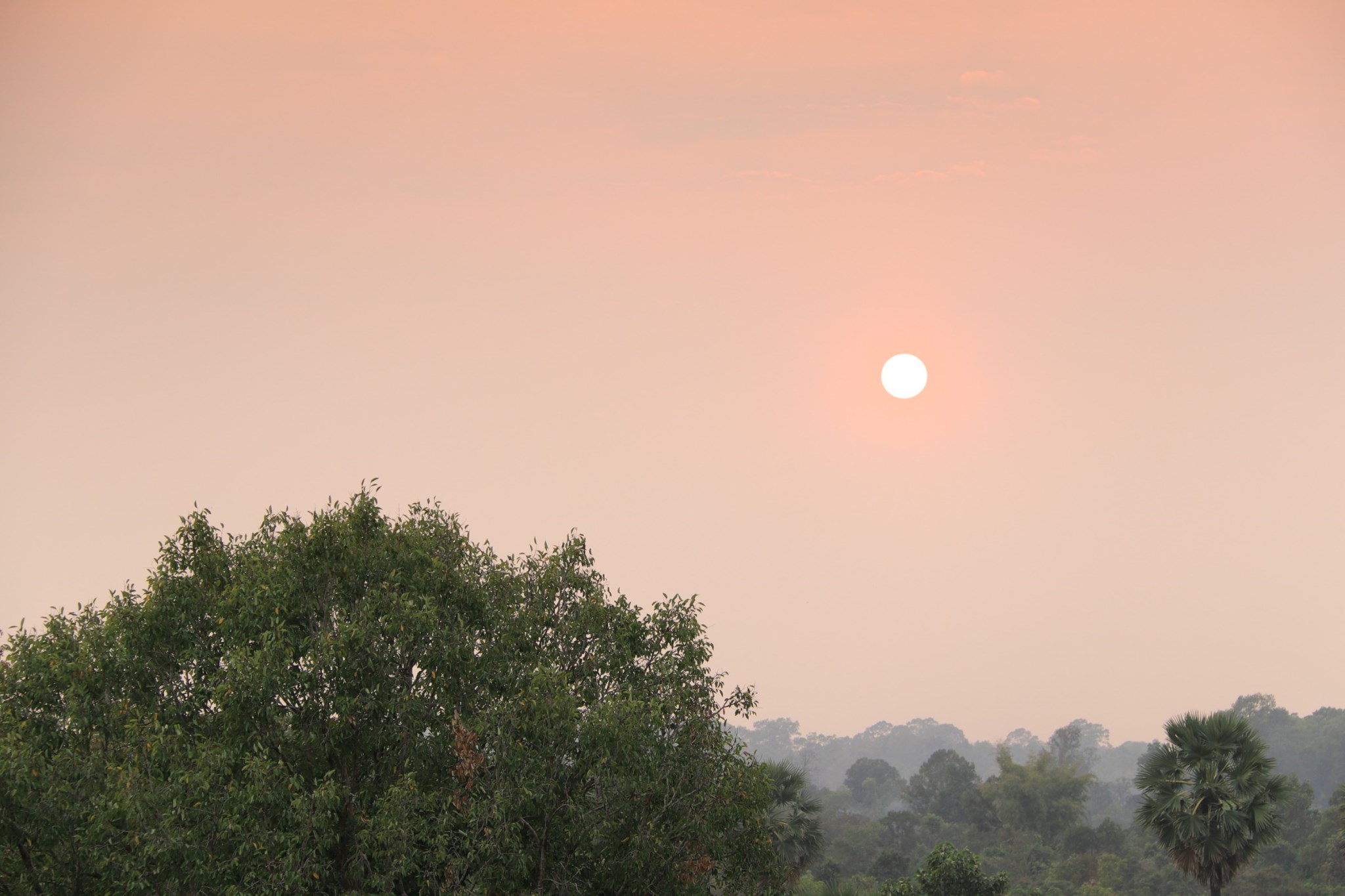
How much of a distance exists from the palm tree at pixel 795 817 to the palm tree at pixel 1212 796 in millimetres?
12145

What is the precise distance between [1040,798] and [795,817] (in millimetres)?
66179

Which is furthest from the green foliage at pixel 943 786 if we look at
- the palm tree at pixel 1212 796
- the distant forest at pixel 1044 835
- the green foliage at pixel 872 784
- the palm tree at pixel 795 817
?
the palm tree at pixel 1212 796

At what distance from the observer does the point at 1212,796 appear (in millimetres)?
30719

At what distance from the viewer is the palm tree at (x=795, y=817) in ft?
131

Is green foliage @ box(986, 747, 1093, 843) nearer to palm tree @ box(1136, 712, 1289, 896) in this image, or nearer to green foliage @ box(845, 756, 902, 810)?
green foliage @ box(845, 756, 902, 810)

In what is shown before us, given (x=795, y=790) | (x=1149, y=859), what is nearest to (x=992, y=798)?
(x=1149, y=859)

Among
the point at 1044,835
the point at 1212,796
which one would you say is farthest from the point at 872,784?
the point at 1212,796

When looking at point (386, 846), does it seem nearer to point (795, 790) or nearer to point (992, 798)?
point (795, 790)

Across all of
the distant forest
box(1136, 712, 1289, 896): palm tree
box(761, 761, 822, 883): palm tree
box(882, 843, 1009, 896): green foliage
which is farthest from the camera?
the distant forest

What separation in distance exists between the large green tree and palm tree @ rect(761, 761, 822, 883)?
60.0 ft

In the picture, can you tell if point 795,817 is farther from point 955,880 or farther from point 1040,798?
point 1040,798

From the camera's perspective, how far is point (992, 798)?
101375mm

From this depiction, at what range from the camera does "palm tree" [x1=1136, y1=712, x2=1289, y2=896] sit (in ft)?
99.2

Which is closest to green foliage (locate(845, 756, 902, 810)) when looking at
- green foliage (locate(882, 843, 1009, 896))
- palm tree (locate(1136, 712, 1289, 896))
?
green foliage (locate(882, 843, 1009, 896))
